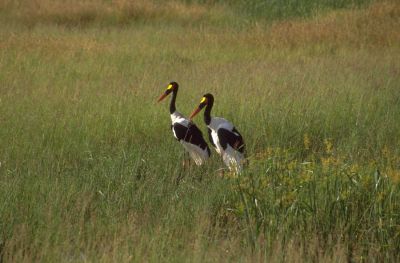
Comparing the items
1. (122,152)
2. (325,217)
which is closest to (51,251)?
(325,217)

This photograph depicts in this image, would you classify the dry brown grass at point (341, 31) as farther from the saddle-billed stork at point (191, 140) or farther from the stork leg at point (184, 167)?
the stork leg at point (184, 167)

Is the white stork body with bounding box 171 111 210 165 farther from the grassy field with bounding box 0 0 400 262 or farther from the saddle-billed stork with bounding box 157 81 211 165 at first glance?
the grassy field with bounding box 0 0 400 262

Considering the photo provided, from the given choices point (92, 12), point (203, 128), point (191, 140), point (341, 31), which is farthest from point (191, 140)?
point (92, 12)

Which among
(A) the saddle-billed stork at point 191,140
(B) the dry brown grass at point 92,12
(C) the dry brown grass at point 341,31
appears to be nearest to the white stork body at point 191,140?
(A) the saddle-billed stork at point 191,140

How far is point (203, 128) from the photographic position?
6.87m

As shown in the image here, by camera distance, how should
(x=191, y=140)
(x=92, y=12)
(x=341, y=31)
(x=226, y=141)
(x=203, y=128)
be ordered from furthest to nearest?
(x=92, y=12)
(x=341, y=31)
(x=203, y=128)
(x=191, y=140)
(x=226, y=141)

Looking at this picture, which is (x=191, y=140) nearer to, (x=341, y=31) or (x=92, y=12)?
(x=341, y=31)

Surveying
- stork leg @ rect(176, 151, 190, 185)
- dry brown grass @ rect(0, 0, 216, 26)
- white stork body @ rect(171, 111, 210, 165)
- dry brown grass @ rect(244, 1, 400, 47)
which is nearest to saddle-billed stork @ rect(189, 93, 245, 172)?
white stork body @ rect(171, 111, 210, 165)

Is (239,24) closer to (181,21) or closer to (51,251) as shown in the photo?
(181,21)

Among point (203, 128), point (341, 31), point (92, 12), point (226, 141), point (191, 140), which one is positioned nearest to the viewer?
point (226, 141)

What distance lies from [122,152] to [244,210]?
1711 millimetres

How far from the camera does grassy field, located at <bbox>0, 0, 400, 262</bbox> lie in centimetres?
412

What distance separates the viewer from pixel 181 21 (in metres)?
13.7

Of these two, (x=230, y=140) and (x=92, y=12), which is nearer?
(x=230, y=140)
